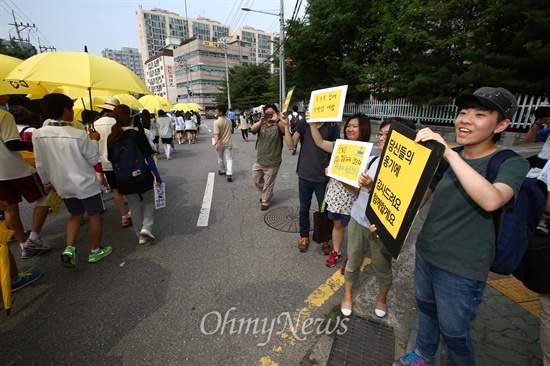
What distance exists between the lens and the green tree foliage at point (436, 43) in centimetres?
746

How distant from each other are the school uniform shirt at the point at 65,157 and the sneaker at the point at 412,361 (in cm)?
365

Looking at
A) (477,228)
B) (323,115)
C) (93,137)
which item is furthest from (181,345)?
(93,137)

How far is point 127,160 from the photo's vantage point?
337 cm

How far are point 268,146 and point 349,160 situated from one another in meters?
2.40

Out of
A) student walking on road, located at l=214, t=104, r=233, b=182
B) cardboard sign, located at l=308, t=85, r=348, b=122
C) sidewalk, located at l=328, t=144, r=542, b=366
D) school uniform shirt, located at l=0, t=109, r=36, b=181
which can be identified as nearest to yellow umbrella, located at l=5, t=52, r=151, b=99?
school uniform shirt, located at l=0, t=109, r=36, b=181

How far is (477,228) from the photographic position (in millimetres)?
1377

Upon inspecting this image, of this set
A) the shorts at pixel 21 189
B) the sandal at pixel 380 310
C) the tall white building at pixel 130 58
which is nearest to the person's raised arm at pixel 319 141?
the sandal at pixel 380 310

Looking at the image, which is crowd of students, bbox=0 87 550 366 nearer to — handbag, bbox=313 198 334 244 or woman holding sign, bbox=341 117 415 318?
woman holding sign, bbox=341 117 415 318

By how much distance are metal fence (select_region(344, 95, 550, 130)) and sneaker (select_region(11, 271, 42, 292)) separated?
10.3m

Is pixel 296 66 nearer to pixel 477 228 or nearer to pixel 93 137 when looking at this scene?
pixel 93 137

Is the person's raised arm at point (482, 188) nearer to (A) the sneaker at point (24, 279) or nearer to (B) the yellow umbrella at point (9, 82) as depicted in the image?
(A) the sneaker at point (24, 279)

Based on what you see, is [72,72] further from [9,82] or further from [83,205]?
[83,205]

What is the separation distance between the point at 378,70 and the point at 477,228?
42.0ft

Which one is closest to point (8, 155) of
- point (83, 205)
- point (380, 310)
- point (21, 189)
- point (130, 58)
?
point (21, 189)
